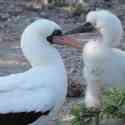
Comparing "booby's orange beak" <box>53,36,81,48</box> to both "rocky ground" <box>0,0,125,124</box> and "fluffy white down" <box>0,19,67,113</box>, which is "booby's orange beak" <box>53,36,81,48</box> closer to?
"fluffy white down" <box>0,19,67,113</box>

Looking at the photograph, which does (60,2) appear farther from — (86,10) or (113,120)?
(113,120)

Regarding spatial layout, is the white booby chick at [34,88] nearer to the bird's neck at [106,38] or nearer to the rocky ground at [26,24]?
the bird's neck at [106,38]

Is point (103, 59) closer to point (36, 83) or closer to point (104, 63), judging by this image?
point (104, 63)

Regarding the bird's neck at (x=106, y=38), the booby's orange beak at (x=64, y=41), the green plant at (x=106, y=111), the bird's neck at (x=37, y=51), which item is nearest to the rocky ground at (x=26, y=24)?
the bird's neck at (x=106, y=38)

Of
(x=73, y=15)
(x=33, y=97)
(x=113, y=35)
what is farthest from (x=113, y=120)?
(x=73, y=15)

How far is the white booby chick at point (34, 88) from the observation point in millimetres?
5750

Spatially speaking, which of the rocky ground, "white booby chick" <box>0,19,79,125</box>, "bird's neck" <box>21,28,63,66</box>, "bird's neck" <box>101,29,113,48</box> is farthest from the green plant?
the rocky ground

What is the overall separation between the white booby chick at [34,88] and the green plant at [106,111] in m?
0.40

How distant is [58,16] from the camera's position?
1422cm

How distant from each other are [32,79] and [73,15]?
8.40m

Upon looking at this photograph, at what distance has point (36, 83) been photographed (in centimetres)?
583

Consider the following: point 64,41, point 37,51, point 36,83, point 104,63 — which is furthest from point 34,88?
point 104,63

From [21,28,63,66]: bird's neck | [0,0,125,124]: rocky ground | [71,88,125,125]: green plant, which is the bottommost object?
[0,0,125,124]: rocky ground

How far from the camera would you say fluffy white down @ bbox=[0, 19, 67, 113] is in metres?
5.75
